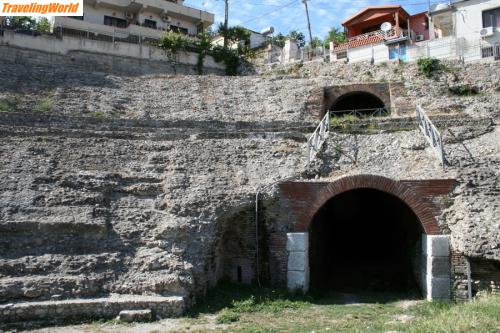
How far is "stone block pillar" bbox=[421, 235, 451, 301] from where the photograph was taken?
1191 cm

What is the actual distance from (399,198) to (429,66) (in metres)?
12.4

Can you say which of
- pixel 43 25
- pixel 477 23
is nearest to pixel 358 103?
pixel 477 23

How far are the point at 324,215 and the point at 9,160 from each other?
1063 centimetres

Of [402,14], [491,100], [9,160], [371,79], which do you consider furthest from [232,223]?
[402,14]

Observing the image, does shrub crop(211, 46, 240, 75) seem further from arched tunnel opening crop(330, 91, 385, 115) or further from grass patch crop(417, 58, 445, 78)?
grass patch crop(417, 58, 445, 78)

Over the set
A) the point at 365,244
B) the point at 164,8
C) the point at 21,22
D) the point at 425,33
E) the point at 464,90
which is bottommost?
the point at 365,244

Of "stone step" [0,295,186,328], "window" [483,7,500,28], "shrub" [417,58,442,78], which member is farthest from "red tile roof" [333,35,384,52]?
"stone step" [0,295,186,328]

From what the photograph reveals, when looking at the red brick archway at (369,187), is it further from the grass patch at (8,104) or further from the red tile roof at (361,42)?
the red tile roof at (361,42)

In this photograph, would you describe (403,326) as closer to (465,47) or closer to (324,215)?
(324,215)

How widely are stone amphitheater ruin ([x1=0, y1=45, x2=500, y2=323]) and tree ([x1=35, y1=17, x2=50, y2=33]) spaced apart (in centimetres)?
865

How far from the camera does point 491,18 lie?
25.4 metres

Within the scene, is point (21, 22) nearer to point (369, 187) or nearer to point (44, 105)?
point (44, 105)

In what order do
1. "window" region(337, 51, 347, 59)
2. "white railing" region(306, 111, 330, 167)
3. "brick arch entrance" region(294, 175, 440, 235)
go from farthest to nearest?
"window" region(337, 51, 347, 59), "white railing" region(306, 111, 330, 167), "brick arch entrance" region(294, 175, 440, 235)

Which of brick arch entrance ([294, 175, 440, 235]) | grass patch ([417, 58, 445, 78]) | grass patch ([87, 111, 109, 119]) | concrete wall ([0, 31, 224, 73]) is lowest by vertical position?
brick arch entrance ([294, 175, 440, 235])
